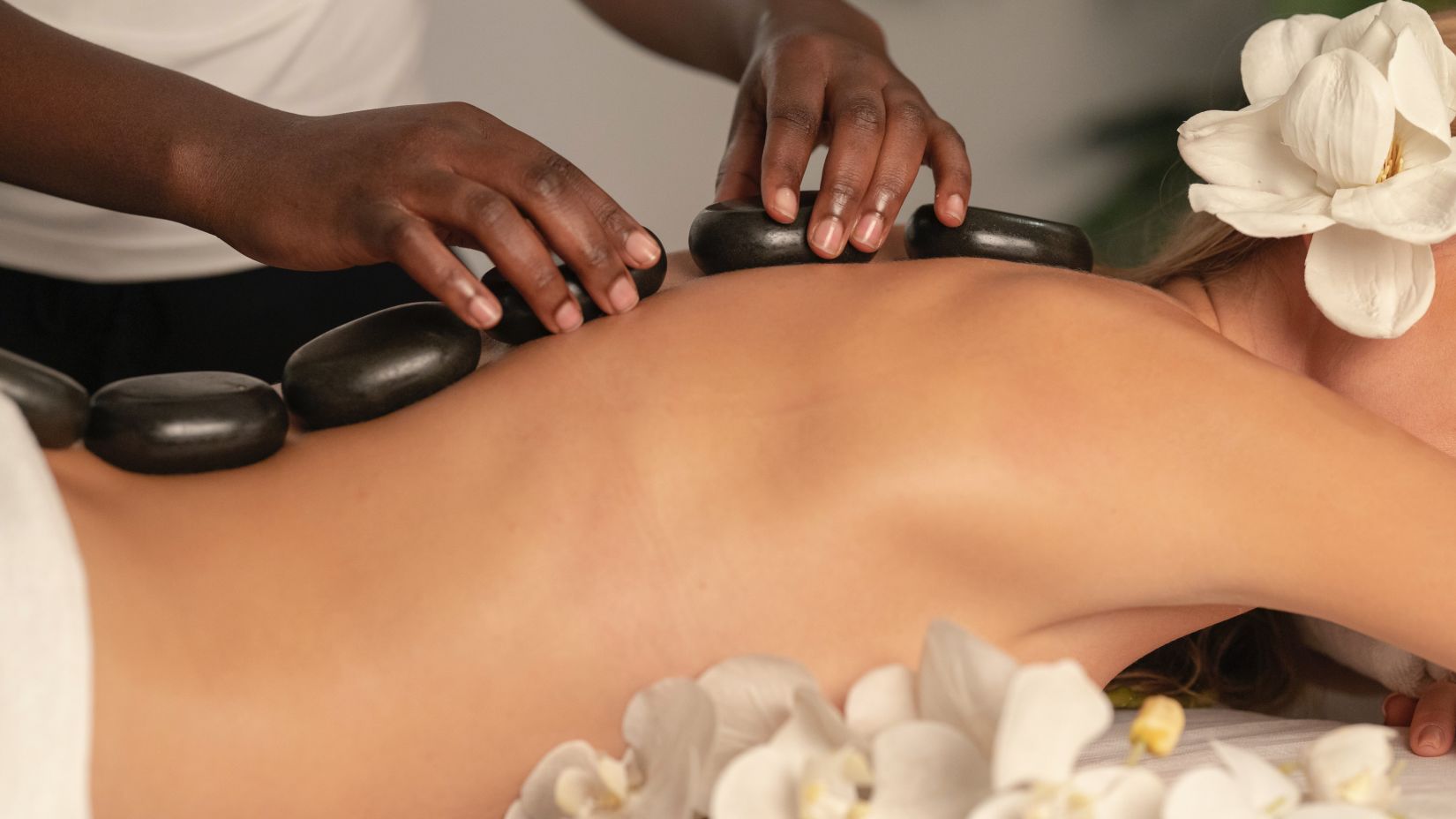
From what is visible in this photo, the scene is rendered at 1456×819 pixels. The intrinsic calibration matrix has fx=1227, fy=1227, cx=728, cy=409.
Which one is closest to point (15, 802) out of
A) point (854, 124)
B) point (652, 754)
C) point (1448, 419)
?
point (652, 754)

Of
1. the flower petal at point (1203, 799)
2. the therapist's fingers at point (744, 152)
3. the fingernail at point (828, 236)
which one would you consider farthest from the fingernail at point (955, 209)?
the flower petal at point (1203, 799)

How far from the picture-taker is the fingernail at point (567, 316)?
3.02 feet

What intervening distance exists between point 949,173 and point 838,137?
0.10 m

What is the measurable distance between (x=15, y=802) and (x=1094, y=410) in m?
0.69

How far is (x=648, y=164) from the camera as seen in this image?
2.43 meters

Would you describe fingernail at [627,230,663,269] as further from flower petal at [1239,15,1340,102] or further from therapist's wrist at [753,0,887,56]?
flower petal at [1239,15,1340,102]

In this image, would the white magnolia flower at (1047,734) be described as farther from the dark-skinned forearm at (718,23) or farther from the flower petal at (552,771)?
the dark-skinned forearm at (718,23)

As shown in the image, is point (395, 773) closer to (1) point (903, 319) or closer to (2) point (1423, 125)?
(1) point (903, 319)

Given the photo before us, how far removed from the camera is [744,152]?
1252mm

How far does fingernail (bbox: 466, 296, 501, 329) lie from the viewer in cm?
88

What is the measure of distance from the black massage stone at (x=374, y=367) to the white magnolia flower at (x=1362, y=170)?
626mm

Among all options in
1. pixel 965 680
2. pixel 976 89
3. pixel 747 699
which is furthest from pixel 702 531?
pixel 976 89

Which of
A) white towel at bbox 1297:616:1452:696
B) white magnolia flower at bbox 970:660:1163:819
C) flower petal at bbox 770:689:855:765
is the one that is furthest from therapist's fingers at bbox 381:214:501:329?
white towel at bbox 1297:616:1452:696

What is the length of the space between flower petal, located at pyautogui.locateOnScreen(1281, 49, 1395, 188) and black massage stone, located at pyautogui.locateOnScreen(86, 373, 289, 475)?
2.73 ft
